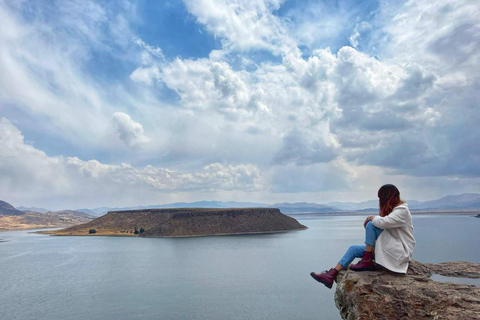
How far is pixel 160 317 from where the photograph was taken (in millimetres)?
37594

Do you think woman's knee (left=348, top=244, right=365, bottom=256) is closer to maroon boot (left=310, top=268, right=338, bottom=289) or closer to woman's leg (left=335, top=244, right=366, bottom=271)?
woman's leg (left=335, top=244, right=366, bottom=271)

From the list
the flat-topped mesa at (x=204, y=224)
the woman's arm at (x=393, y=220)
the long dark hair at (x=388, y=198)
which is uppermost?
the long dark hair at (x=388, y=198)

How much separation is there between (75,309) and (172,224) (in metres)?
129

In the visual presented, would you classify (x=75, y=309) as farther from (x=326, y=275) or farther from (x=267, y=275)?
(x=326, y=275)

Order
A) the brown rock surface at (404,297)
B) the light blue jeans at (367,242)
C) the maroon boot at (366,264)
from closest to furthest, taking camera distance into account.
A: 1. the brown rock surface at (404,297)
2. the maroon boot at (366,264)
3. the light blue jeans at (367,242)

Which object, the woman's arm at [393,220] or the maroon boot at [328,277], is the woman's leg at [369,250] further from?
the maroon boot at [328,277]

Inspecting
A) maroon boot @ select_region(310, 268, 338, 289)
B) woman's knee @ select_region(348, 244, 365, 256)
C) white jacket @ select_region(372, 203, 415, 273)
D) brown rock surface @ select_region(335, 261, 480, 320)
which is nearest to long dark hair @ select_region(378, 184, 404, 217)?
white jacket @ select_region(372, 203, 415, 273)

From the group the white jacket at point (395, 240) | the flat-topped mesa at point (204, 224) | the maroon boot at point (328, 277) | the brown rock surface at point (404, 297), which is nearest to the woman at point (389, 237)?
the white jacket at point (395, 240)

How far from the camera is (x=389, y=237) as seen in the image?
8.20 metres

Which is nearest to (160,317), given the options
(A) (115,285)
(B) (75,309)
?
(B) (75,309)

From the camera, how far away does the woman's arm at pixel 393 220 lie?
310 inches

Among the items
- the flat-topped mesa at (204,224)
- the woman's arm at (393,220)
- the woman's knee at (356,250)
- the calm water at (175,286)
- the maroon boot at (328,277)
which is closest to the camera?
the woman's arm at (393,220)

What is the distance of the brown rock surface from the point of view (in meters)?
6.81

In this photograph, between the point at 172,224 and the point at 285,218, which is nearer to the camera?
the point at 172,224
